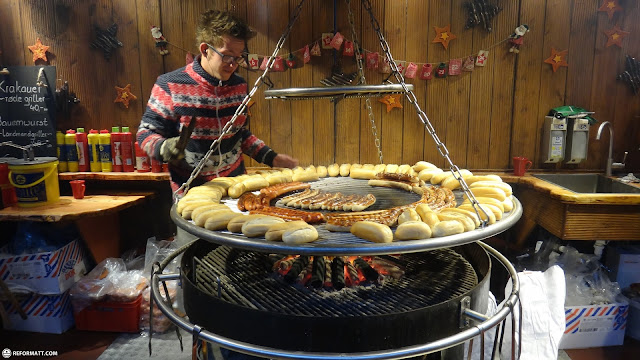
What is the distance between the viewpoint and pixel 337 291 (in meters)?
1.73

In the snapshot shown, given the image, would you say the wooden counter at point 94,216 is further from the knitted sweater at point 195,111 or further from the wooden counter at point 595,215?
the wooden counter at point 595,215

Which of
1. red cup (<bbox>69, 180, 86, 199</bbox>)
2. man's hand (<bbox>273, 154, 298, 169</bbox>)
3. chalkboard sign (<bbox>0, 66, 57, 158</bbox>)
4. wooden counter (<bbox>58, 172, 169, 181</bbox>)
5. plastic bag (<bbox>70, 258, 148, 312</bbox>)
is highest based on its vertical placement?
chalkboard sign (<bbox>0, 66, 57, 158</bbox>)

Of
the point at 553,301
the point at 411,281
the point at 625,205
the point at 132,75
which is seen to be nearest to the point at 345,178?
the point at 411,281

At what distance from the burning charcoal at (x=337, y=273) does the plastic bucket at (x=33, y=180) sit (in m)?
2.52

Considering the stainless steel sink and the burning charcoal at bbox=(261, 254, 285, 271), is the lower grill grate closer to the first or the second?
the burning charcoal at bbox=(261, 254, 285, 271)

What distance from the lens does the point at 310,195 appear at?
1.99 meters

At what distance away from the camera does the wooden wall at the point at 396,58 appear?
3.71m

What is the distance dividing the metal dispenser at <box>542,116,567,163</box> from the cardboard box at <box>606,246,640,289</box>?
91 centimetres

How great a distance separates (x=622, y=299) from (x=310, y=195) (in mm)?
2619

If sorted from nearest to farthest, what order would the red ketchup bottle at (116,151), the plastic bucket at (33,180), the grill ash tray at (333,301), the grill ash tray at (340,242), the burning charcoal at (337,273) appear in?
1. the grill ash tray at (340,242)
2. the grill ash tray at (333,301)
3. the burning charcoal at (337,273)
4. the plastic bucket at (33,180)
5. the red ketchup bottle at (116,151)

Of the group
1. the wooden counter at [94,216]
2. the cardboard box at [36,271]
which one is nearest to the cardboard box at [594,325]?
the wooden counter at [94,216]

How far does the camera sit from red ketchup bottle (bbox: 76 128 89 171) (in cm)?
384

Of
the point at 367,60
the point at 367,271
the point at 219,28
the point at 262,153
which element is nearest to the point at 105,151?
the point at 262,153

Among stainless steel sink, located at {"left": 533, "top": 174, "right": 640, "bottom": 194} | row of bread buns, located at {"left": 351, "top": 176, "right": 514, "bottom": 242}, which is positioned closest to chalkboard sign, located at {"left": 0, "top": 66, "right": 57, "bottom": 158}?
row of bread buns, located at {"left": 351, "top": 176, "right": 514, "bottom": 242}
